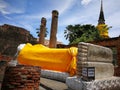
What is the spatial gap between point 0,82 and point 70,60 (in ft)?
14.9

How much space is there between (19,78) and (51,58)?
4.86 meters

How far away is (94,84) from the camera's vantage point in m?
4.89

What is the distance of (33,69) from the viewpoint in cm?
334

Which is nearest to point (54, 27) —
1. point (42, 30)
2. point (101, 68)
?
point (42, 30)

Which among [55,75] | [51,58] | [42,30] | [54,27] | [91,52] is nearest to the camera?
[91,52]

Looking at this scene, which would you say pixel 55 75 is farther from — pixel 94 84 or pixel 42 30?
pixel 42 30

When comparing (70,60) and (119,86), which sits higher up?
(70,60)

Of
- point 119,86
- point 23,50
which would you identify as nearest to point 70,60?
point 119,86

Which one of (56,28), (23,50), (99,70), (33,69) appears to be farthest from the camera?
(56,28)

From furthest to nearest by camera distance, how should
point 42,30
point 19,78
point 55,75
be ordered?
point 42,30
point 55,75
point 19,78

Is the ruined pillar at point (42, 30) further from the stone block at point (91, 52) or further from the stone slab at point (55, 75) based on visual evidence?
the stone block at point (91, 52)

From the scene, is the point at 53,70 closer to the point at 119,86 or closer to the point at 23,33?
the point at 119,86

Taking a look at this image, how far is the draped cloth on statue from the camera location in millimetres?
7002

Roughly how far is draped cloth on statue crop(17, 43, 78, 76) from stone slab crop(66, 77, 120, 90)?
4.37 ft
